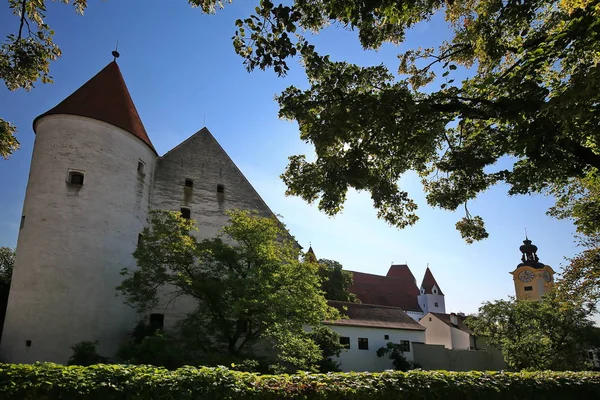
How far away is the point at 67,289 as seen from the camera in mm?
19281

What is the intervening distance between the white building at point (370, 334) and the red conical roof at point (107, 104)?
55.6 feet

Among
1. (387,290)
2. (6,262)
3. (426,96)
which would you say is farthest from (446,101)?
(387,290)

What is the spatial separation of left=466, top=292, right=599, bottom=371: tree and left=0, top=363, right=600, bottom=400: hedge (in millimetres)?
19206

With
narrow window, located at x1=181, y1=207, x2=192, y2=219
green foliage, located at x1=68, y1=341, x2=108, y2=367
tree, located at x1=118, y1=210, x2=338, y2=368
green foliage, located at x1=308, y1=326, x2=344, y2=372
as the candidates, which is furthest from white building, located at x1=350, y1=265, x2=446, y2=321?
green foliage, located at x1=68, y1=341, x2=108, y2=367

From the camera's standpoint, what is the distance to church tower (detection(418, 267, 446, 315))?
204 ft

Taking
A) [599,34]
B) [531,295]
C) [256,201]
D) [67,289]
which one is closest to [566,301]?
[599,34]

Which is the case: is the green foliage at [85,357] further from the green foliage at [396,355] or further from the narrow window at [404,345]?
the narrow window at [404,345]

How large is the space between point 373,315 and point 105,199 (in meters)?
19.8

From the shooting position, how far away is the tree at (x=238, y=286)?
15992 mm

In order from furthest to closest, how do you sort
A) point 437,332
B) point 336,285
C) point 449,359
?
point 437,332 < point 336,285 < point 449,359

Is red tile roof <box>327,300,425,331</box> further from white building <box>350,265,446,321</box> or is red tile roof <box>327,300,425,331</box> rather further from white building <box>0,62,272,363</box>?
white building <box>350,265,446,321</box>

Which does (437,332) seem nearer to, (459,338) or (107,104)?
(459,338)

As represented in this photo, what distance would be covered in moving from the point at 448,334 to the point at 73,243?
34644 millimetres

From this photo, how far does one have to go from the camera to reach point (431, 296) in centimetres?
6291
